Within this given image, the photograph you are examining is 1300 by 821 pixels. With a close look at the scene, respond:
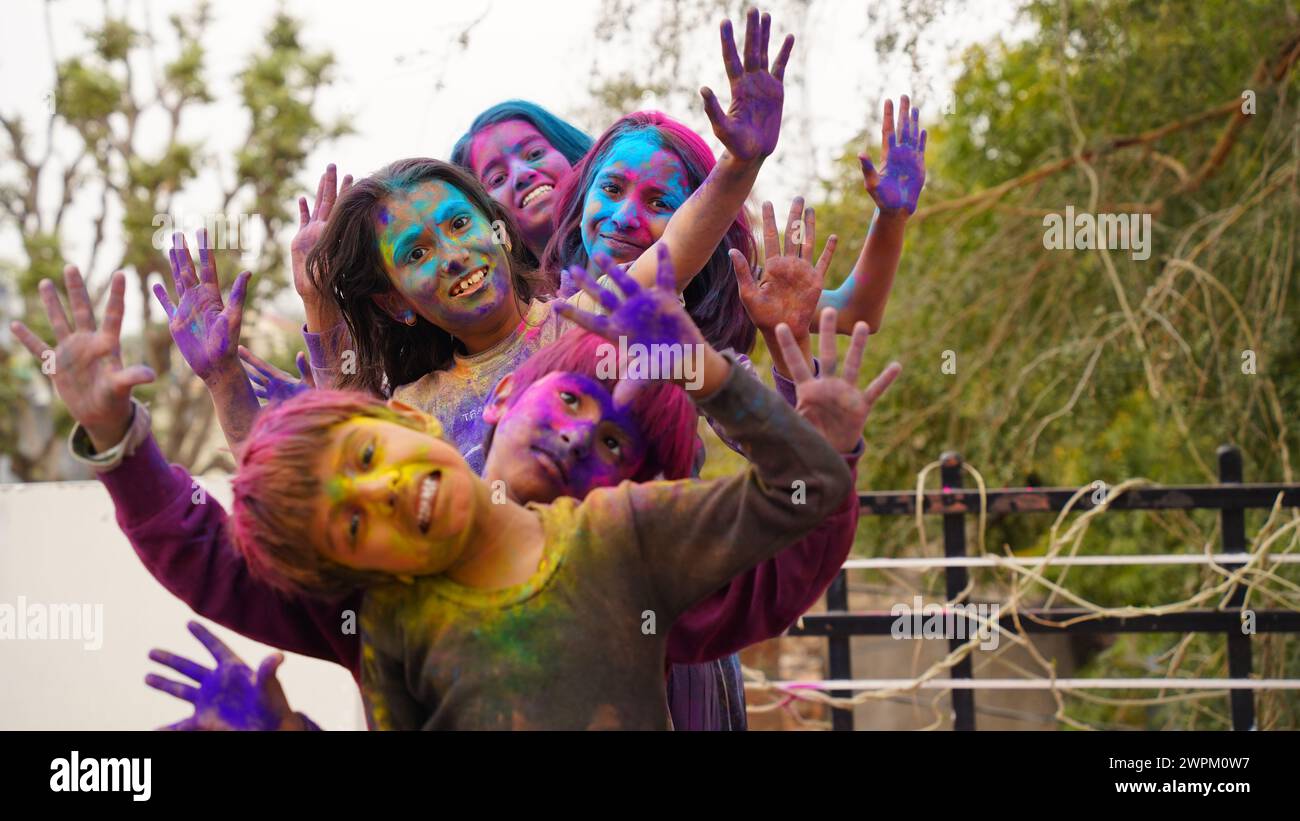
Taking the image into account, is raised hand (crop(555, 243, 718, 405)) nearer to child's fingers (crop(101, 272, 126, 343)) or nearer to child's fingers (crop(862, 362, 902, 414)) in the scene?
child's fingers (crop(862, 362, 902, 414))

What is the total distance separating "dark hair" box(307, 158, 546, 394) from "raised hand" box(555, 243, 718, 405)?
2.17ft

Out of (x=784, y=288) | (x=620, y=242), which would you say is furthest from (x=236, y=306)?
(x=784, y=288)

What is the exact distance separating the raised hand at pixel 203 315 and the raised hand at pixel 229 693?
1.80ft

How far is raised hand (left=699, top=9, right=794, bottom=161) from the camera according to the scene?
1.63m

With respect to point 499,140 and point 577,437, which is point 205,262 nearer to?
point 499,140

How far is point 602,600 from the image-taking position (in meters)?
1.33

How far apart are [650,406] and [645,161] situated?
0.60 m

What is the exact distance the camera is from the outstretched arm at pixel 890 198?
1836 mm

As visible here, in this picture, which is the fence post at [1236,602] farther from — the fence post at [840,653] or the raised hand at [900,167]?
the raised hand at [900,167]

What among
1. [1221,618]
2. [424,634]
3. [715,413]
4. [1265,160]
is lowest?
[1221,618]
